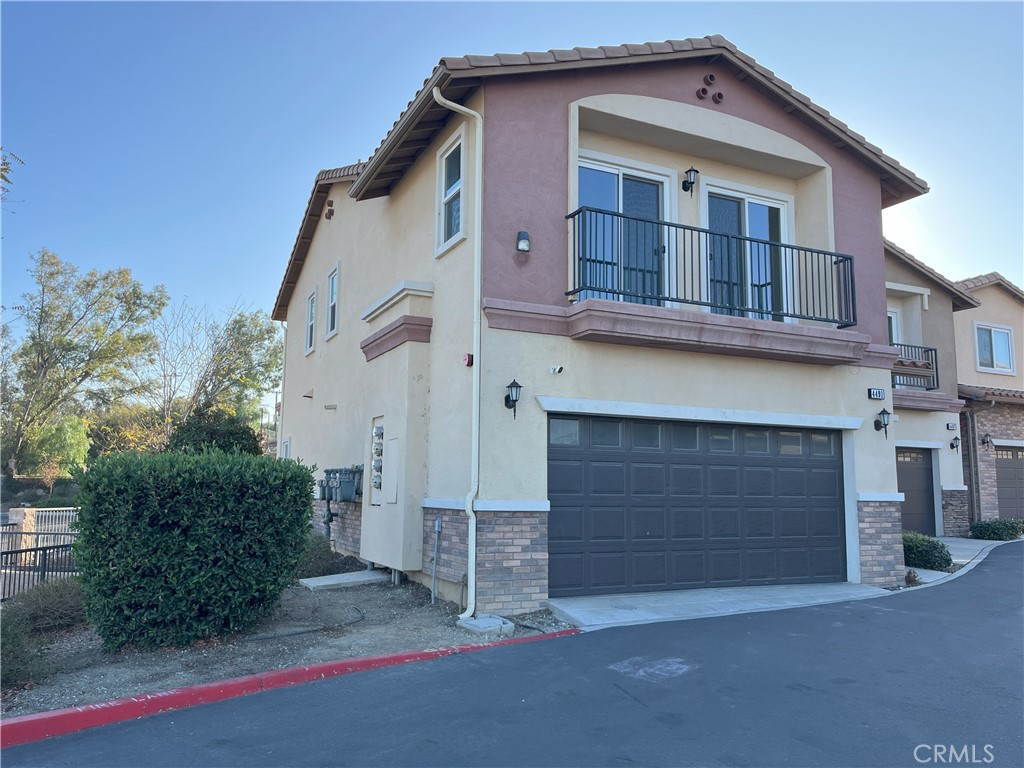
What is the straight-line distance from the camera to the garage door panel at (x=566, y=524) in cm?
923

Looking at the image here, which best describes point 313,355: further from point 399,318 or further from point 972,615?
point 972,615

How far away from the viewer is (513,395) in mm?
8852

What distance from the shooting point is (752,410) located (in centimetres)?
1051

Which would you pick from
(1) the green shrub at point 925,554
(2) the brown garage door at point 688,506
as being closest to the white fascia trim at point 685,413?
(2) the brown garage door at point 688,506

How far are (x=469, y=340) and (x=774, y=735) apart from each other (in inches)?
214

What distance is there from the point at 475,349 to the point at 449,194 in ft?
8.86

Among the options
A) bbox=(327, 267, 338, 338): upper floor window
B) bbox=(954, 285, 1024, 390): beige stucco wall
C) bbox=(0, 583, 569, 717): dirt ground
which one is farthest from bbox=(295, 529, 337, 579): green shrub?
bbox=(954, 285, 1024, 390): beige stucco wall

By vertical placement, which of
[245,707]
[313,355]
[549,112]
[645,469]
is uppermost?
[549,112]

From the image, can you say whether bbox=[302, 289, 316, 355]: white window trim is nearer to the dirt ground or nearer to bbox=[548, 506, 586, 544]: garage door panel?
the dirt ground

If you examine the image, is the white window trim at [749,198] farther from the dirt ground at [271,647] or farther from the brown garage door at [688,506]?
the dirt ground at [271,647]

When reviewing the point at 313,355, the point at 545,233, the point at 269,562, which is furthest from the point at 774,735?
the point at 313,355

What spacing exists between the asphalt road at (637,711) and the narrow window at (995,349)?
15.6 meters

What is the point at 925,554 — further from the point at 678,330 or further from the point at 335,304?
the point at 335,304

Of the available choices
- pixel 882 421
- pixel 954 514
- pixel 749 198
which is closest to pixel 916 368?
pixel 954 514
